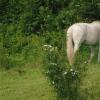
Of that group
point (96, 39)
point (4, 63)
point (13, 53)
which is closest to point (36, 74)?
point (4, 63)

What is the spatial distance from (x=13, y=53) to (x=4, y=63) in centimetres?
259

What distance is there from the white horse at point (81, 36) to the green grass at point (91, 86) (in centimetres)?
115

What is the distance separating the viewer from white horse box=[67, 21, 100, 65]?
13324 mm

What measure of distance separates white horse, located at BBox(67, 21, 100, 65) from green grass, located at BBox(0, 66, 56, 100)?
1.25m

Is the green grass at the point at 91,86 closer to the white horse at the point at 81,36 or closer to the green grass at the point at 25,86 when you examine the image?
the green grass at the point at 25,86

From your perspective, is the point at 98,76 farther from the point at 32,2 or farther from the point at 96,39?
the point at 32,2

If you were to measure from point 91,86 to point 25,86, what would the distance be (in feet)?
4.81

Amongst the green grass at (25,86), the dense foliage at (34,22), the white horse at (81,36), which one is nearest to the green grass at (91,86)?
the green grass at (25,86)

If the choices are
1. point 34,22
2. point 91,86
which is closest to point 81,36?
point 91,86

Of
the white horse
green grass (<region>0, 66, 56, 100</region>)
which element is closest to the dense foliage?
the white horse

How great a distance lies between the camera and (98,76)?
11.3 m

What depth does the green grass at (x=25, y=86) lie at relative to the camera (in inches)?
382

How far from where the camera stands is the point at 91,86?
1020cm

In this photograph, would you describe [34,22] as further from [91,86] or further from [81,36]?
[91,86]
